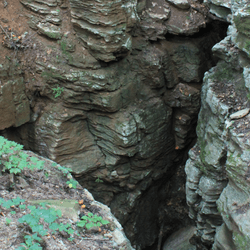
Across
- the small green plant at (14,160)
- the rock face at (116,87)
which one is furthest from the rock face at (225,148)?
the small green plant at (14,160)

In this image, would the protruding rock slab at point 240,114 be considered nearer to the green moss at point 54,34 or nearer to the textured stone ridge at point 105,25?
the textured stone ridge at point 105,25

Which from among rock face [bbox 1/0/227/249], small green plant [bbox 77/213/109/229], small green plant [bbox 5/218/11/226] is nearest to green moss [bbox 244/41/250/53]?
rock face [bbox 1/0/227/249]

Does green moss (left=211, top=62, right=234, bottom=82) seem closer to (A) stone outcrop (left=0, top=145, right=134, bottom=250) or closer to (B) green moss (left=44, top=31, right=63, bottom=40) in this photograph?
(A) stone outcrop (left=0, top=145, right=134, bottom=250)

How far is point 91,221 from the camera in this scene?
10.3 feet

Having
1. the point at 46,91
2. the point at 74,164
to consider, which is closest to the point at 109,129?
the point at 74,164

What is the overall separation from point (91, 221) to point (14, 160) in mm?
1236

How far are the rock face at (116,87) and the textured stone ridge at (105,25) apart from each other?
21 mm

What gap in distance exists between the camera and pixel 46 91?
6742 millimetres

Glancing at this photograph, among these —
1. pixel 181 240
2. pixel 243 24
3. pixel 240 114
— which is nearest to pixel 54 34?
pixel 243 24

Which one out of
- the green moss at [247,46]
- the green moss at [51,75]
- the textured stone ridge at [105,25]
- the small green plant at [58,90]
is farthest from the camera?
the small green plant at [58,90]

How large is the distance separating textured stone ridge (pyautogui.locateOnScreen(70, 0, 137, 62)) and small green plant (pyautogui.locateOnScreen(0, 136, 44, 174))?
3460mm

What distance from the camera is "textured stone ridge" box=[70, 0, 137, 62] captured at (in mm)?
5914

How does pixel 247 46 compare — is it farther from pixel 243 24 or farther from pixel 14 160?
pixel 14 160

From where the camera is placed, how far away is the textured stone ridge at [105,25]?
19.4 ft
